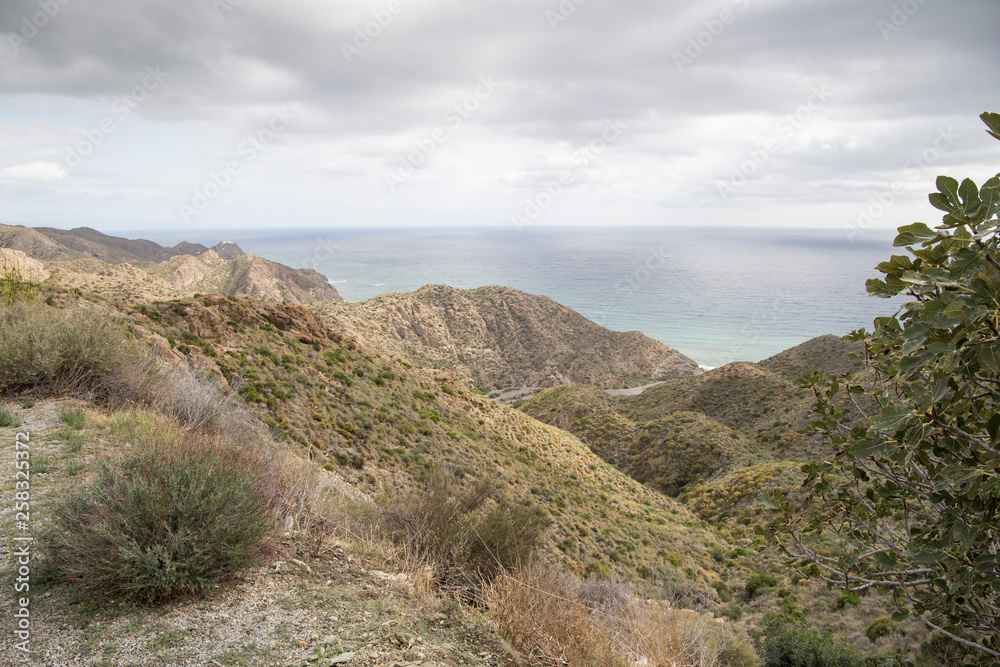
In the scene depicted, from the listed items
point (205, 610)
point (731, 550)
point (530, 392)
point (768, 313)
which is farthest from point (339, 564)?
point (768, 313)

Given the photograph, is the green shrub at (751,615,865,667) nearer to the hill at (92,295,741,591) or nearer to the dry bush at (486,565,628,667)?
the hill at (92,295,741,591)

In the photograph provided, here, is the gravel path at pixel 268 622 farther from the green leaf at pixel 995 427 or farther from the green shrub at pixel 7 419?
the green leaf at pixel 995 427

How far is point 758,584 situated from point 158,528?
15651mm

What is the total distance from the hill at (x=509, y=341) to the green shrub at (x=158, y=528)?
160 feet

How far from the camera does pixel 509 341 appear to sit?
72.2 m

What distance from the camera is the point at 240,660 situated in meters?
2.91

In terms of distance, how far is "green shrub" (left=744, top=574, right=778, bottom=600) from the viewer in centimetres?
1322

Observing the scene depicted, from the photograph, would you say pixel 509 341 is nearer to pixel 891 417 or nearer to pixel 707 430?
pixel 707 430

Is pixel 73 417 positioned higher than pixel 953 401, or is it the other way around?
pixel 953 401

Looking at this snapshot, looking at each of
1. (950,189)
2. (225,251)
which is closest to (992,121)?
(950,189)

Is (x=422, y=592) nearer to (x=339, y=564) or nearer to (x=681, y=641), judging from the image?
(x=339, y=564)

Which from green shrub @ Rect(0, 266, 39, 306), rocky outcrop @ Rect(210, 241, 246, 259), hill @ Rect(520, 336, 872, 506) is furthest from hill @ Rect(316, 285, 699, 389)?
rocky outcrop @ Rect(210, 241, 246, 259)

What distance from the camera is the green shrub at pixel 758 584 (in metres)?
13.2

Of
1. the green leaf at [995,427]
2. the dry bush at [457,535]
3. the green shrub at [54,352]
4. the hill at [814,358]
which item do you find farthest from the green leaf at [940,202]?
the hill at [814,358]
